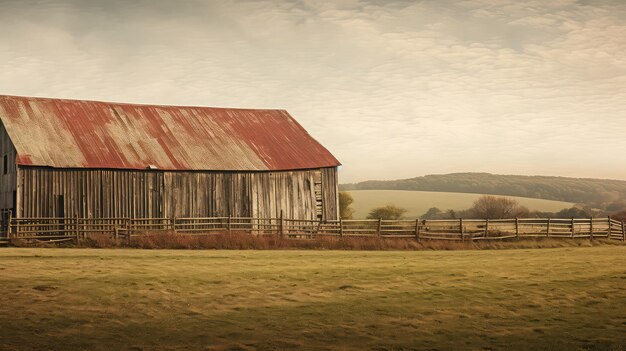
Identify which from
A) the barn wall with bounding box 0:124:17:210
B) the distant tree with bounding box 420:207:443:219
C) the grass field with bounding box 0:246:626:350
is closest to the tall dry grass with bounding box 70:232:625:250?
the barn wall with bounding box 0:124:17:210

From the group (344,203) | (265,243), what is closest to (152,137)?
(265,243)

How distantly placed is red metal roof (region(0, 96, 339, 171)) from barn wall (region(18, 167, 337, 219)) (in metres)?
0.52

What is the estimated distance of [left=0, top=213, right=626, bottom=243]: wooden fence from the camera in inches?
1257

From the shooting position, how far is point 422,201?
105500 mm

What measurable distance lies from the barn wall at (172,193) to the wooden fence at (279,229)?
1.76 feet

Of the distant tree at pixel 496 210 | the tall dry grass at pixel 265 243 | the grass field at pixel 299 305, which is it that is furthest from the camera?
the distant tree at pixel 496 210

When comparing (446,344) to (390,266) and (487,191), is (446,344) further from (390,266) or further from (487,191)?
(487,191)

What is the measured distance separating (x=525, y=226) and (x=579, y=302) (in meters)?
25.6

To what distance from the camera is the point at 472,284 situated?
1850 cm

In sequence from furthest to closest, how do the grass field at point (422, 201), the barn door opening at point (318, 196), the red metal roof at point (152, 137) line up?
the grass field at point (422, 201)
the barn door opening at point (318, 196)
the red metal roof at point (152, 137)

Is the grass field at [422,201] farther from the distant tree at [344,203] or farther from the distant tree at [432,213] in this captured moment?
the distant tree at [344,203]

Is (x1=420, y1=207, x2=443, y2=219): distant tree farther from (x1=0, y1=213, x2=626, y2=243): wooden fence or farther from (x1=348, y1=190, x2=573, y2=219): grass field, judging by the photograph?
(x1=0, y1=213, x2=626, y2=243): wooden fence

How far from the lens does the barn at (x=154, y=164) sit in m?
33.7

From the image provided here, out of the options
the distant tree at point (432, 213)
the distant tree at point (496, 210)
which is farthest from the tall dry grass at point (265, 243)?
the distant tree at point (432, 213)
